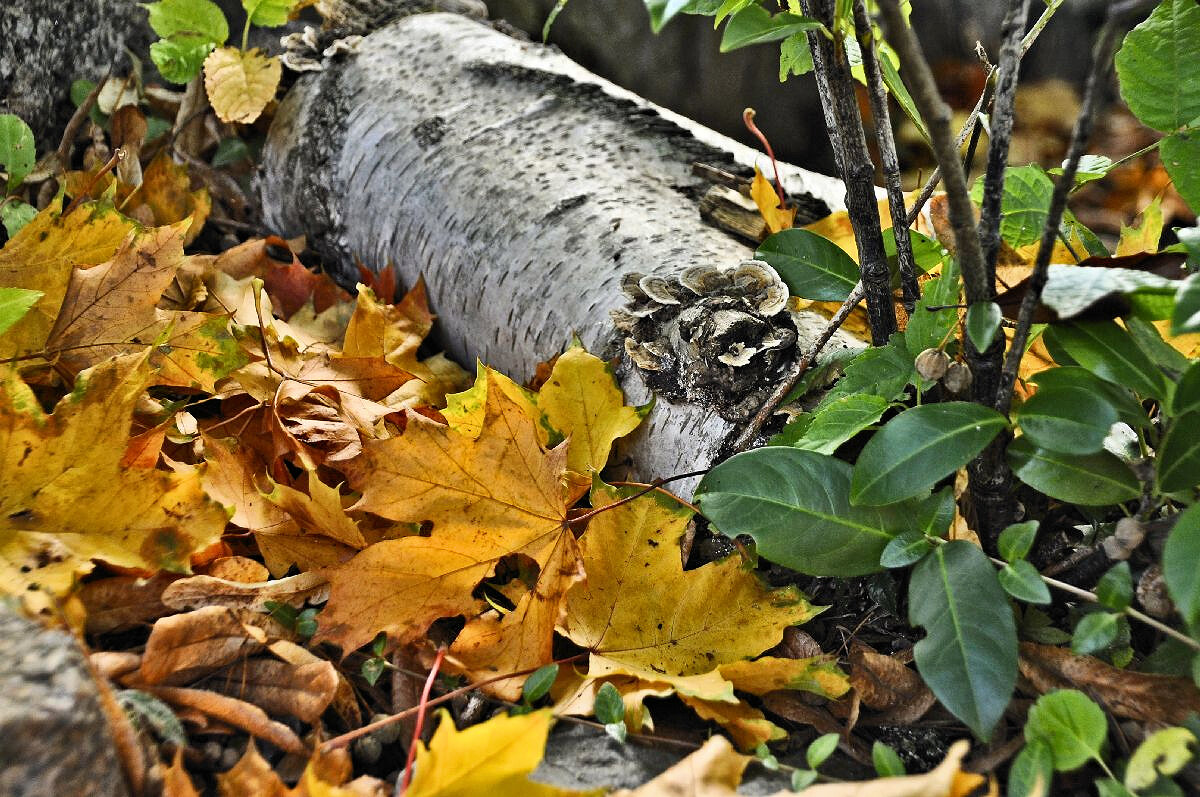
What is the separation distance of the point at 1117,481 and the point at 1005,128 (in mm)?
327

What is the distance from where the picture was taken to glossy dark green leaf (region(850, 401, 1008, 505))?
776 millimetres

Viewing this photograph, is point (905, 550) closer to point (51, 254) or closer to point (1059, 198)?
point (1059, 198)

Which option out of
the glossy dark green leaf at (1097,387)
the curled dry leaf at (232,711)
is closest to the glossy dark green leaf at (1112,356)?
the glossy dark green leaf at (1097,387)

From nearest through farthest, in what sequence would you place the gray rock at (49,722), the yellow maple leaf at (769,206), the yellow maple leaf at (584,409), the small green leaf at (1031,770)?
the gray rock at (49,722) < the small green leaf at (1031,770) < the yellow maple leaf at (584,409) < the yellow maple leaf at (769,206)

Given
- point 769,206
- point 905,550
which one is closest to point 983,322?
point 905,550

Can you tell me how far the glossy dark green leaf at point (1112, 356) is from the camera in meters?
0.76

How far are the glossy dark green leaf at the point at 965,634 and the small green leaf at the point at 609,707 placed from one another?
0.87 ft

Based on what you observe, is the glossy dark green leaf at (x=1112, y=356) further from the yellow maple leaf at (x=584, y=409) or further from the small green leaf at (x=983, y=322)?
the yellow maple leaf at (x=584, y=409)

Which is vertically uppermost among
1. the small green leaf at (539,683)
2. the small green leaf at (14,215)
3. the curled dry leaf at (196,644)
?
the small green leaf at (14,215)

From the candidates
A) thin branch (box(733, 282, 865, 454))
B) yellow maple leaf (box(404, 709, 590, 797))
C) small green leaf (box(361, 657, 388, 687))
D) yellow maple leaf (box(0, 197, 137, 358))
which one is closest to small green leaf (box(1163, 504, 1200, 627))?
thin branch (box(733, 282, 865, 454))

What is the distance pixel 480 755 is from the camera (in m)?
0.66

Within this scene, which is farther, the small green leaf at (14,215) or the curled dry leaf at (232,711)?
the small green leaf at (14,215)

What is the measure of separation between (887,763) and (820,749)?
5cm

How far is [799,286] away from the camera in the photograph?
3.49 feet
